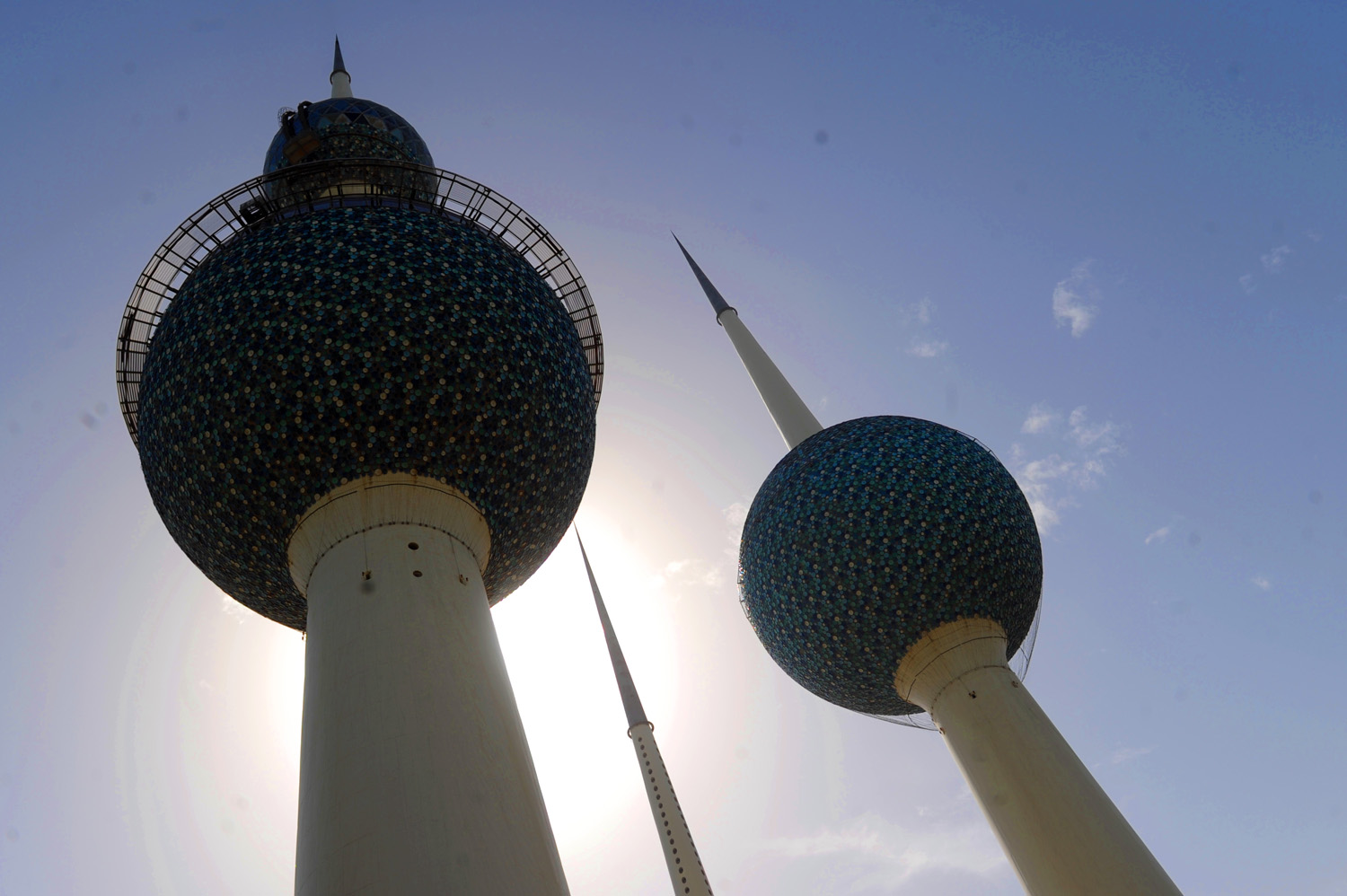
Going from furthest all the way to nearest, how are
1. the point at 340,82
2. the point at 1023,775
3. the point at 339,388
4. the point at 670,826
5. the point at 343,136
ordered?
the point at 670,826
the point at 340,82
the point at 343,136
the point at 1023,775
the point at 339,388

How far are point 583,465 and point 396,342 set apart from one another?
4.59 metres

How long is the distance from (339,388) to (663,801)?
37.0m

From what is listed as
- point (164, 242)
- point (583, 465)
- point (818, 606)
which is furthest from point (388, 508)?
point (818, 606)

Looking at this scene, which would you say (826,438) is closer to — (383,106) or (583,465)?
(583,465)

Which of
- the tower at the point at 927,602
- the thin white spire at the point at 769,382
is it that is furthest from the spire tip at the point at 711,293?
the tower at the point at 927,602

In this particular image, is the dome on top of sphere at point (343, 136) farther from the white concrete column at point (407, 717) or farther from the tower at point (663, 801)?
the tower at point (663, 801)

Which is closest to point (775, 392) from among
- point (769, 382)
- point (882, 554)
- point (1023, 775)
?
point (769, 382)

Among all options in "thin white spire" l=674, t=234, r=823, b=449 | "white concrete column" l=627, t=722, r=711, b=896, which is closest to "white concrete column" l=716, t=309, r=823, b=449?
"thin white spire" l=674, t=234, r=823, b=449

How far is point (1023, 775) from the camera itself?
59.7ft

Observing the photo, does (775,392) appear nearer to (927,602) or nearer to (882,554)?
(882,554)

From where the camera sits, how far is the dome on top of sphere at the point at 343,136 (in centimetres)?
2048

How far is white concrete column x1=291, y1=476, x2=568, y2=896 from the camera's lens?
1034cm

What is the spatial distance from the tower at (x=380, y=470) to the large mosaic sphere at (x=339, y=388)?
0.04 m

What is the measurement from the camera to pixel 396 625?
41.5 feet
